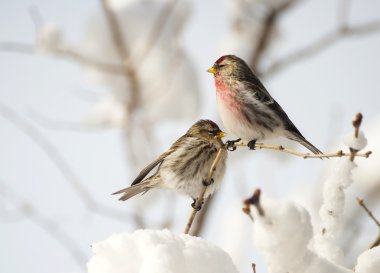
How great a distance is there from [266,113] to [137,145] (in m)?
4.22

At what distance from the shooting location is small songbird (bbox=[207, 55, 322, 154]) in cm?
274

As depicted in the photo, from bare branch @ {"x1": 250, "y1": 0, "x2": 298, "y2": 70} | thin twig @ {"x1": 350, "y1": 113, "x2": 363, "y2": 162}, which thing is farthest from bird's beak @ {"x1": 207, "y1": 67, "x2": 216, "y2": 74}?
bare branch @ {"x1": 250, "y1": 0, "x2": 298, "y2": 70}

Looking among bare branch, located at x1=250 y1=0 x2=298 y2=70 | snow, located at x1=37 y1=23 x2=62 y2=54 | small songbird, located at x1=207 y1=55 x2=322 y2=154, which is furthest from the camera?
bare branch, located at x1=250 y1=0 x2=298 y2=70

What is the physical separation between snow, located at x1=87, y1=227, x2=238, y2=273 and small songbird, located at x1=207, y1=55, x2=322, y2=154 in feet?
4.84

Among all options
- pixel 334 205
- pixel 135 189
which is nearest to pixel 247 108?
pixel 135 189

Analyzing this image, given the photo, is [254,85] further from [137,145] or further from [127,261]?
[137,145]

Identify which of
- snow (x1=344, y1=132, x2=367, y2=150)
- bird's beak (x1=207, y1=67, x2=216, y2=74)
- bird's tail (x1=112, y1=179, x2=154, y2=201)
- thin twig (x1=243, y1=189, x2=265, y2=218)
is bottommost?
bird's tail (x1=112, y1=179, x2=154, y2=201)

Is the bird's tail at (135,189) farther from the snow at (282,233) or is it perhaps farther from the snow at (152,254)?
the snow at (282,233)

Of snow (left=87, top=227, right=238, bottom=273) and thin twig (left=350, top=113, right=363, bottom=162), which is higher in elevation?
thin twig (left=350, top=113, right=363, bottom=162)

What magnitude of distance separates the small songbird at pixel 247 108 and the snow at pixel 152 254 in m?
1.47

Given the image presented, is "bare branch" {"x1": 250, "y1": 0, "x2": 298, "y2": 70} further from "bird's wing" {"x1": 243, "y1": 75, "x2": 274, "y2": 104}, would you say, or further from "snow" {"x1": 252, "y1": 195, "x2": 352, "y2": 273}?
"snow" {"x1": 252, "y1": 195, "x2": 352, "y2": 273}

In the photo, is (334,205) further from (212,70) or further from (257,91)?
(257,91)

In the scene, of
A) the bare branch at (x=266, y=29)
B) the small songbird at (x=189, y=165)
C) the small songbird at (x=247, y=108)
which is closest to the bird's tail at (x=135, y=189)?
the small songbird at (x=189, y=165)

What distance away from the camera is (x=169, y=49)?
271 inches
